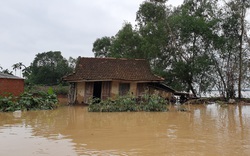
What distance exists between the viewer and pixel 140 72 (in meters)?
22.3

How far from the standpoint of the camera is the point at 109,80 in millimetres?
20469

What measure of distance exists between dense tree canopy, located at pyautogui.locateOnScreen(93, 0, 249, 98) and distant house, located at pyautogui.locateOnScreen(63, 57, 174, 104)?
467 centimetres

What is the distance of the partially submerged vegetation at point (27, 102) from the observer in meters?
15.7

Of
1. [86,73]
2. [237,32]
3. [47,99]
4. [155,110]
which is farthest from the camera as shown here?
[237,32]

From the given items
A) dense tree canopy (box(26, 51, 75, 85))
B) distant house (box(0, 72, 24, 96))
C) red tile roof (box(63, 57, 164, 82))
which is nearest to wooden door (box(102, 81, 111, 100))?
red tile roof (box(63, 57, 164, 82))

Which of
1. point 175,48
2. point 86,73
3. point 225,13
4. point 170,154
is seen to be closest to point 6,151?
A: point 170,154

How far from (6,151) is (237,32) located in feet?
83.6

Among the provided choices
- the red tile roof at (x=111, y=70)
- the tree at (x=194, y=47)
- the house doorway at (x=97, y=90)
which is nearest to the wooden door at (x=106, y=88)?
the red tile roof at (x=111, y=70)

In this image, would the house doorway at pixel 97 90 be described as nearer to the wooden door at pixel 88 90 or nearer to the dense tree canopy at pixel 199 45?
the wooden door at pixel 88 90

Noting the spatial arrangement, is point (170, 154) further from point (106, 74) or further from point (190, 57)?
point (190, 57)

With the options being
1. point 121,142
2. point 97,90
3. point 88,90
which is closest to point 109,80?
point 88,90

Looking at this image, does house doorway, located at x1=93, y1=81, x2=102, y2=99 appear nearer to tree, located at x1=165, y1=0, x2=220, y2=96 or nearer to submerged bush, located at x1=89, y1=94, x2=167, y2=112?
submerged bush, located at x1=89, y1=94, x2=167, y2=112

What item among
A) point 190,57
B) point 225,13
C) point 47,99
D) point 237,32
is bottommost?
point 47,99

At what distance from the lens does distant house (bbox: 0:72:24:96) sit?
1709 centimetres
